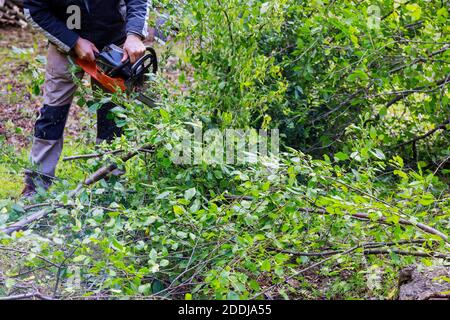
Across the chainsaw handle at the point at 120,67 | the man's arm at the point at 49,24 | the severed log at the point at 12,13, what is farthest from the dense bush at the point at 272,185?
the severed log at the point at 12,13

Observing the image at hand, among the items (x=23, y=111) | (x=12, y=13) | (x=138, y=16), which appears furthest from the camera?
(x=12, y=13)

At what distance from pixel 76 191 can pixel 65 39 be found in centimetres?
134

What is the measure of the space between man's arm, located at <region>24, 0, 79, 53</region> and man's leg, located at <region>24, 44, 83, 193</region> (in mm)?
226

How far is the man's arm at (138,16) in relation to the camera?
5109 millimetres

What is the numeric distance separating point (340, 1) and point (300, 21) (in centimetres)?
33

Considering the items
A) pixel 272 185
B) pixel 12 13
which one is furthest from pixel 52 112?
pixel 12 13

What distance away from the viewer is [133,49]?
4855mm

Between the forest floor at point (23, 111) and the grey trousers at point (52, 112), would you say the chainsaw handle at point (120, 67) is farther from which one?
the grey trousers at point (52, 112)

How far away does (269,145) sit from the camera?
4.46 m

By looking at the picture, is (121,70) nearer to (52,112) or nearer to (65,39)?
(65,39)

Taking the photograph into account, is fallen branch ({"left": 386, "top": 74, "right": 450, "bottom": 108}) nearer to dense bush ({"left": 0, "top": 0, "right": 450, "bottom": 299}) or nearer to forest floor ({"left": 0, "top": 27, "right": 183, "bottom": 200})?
dense bush ({"left": 0, "top": 0, "right": 450, "bottom": 299})

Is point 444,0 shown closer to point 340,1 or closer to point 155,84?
point 340,1
